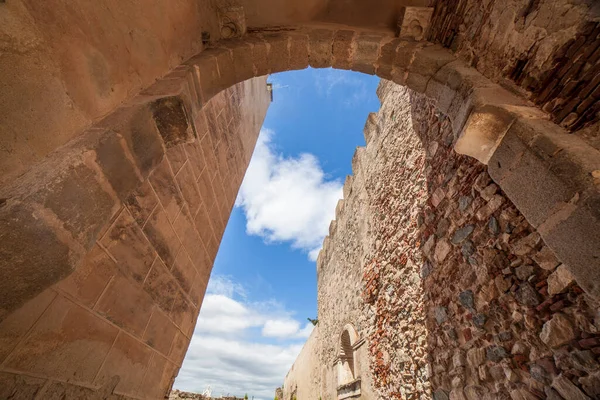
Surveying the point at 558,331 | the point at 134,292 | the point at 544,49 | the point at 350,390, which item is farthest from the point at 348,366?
the point at 544,49

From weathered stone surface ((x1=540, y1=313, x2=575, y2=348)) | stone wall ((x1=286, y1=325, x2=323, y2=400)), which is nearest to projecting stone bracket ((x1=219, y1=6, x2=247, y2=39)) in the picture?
weathered stone surface ((x1=540, y1=313, x2=575, y2=348))

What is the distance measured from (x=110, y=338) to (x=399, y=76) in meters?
3.26

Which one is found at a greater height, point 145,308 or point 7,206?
point 145,308

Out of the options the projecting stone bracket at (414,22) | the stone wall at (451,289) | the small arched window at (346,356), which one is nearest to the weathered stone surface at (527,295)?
the stone wall at (451,289)

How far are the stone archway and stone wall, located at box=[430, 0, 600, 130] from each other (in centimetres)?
13

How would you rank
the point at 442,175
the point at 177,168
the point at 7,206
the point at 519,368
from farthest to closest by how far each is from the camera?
1. the point at 442,175
2. the point at 177,168
3. the point at 519,368
4. the point at 7,206

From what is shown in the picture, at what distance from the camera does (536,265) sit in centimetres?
198

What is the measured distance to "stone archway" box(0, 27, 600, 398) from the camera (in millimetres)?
1182

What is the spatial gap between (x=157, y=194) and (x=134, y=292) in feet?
2.63

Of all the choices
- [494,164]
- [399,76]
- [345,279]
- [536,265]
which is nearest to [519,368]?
[536,265]

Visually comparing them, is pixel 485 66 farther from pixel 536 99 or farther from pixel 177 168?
pixel 177 168

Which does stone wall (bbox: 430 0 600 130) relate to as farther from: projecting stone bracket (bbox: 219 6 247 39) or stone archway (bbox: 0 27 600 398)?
projecting stone bracket (bbox: 219 6 247 39)

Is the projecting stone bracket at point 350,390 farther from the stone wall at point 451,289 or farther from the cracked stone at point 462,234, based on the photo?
the cracked stone at point 462,234

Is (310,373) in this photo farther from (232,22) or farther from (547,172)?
(232,22)
